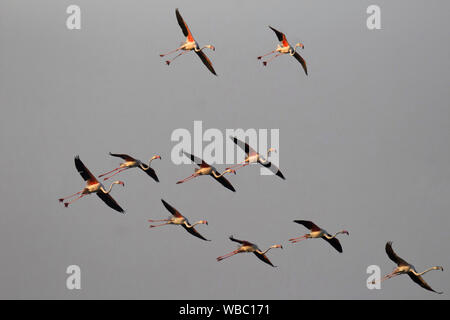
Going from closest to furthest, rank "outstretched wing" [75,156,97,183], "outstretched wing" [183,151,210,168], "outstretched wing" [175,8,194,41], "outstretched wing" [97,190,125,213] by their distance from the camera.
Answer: "outstretched wing" [75,156,97,183] → "outstretched wing" [97,190,125,213] → "outstretched wing" [183,151,210,168] → "outstretched wing" [175,8,194,41]

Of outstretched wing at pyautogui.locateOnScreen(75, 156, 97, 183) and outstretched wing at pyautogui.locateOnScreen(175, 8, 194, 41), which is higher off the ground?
outstretched wing at pyautogui.locateOnScreen(175, 8, 194, 41)

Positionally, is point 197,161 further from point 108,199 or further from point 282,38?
point 282,38

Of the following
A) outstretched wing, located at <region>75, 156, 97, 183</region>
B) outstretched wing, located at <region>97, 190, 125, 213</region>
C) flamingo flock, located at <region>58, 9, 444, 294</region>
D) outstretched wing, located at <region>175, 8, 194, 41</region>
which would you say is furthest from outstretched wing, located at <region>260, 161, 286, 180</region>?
outstretched wing, located at <region>75, 156, 97, 183</region>

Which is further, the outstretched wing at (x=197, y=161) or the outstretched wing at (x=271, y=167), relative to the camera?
the outstretched wing at (x=271, y=167)

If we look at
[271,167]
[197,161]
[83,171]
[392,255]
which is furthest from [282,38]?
[83,171]

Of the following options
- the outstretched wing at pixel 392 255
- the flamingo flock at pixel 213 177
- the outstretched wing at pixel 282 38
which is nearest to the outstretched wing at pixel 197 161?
the flamingo flock at pixel 213 177

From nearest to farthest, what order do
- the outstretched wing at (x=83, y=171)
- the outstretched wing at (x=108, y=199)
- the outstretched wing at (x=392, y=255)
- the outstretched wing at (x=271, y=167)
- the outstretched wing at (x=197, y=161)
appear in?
1. the outstretched wing at (x=83, y=171)
2. the outstretched wing at (x=392, y=255)
3. the outstretched wing at (x=108, y=199)
4. the outstretched wing at (x=197, y=161)
5. the outstretched wing at (x=271, y=167)

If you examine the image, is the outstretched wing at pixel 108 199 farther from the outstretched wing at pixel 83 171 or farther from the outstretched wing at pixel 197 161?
the outstretched wing at pixel 197 161

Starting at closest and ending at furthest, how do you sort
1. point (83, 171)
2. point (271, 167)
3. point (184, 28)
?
1. point (83, 171)
2. point (184, 28)
3. point (271, 167)

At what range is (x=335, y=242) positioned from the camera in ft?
122

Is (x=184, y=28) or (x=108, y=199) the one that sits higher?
(x=184, y=28)

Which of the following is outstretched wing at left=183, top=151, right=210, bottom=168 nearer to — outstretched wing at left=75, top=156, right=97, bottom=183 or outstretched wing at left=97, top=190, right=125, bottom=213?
outstretched wing at left=97, top=190, right=125, bottom=213

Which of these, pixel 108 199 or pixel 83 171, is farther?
pixel 108 199
